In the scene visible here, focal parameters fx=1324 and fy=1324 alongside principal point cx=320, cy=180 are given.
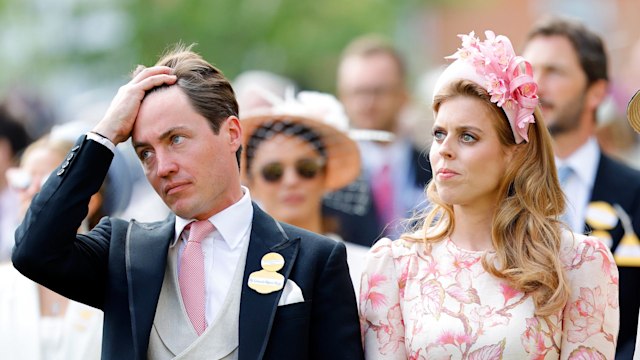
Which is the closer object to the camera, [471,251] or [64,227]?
[64,227]

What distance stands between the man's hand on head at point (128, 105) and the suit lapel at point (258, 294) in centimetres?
57

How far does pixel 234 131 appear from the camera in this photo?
190 inches

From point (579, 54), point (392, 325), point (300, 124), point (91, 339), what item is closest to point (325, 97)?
point (300, 124)

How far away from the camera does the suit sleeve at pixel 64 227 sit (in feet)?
14.7

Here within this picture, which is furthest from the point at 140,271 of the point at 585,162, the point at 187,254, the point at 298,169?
the point at 585,162

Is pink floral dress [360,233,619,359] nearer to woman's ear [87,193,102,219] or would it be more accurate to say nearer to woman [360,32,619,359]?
woman [360,32,619,359]

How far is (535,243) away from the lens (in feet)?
15.6

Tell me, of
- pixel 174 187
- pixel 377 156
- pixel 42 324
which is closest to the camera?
pixel 174 187

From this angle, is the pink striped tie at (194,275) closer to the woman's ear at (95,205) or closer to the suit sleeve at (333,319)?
the suit sleeve at (333,319)

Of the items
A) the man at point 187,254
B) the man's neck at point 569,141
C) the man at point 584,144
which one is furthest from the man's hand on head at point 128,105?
the man's neck at point 569,141

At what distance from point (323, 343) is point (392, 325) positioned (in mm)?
288

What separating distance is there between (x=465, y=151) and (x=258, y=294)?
0.91 metres

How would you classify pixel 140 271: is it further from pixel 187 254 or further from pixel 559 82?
pixel 559 82

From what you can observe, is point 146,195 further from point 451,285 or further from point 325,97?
point 451,285
